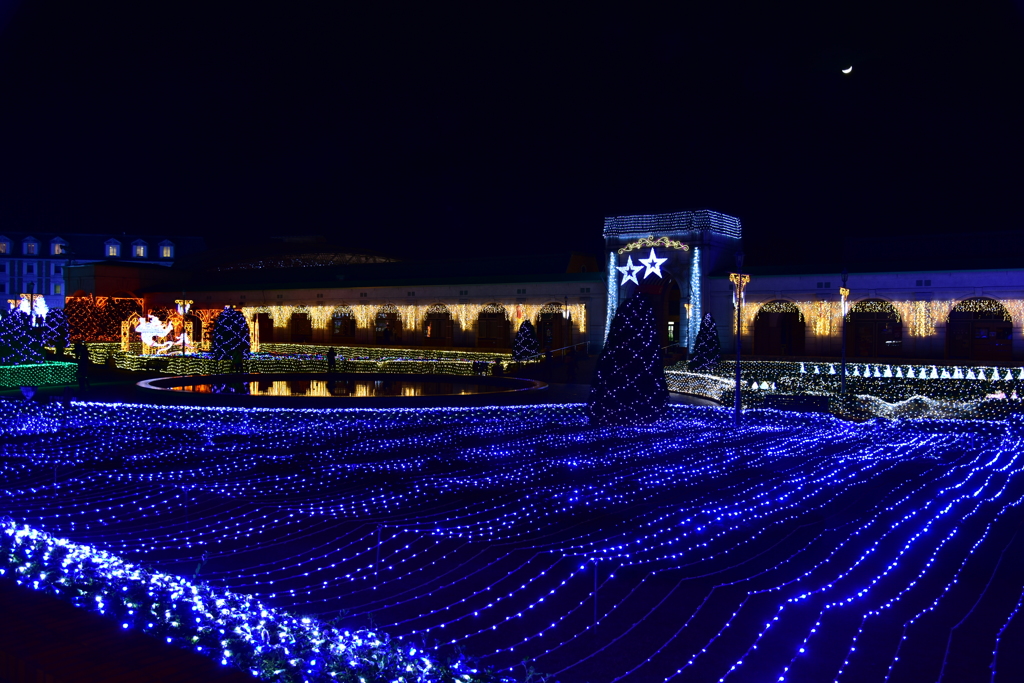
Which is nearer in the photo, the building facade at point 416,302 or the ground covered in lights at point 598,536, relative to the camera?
the ground covered in lights at point 598,536

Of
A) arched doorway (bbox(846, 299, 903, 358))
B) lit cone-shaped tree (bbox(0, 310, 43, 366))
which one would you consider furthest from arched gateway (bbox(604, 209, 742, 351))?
lit cone-shaped tree (bbox(0, 310, 43, 366))

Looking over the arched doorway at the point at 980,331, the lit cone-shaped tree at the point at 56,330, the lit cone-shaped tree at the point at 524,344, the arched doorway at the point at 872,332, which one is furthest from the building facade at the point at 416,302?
the arched doorway at the point at 980,331

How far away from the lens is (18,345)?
28828 mm

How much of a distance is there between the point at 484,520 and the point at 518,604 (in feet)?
8.67

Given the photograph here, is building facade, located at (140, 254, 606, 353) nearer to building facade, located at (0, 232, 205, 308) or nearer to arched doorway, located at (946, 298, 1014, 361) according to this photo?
arched doorway, located at (946, 298, 1014, 361)

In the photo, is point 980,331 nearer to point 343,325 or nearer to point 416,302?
point 416,302

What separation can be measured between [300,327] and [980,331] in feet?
124

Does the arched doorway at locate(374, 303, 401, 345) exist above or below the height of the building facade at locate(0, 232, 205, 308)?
below

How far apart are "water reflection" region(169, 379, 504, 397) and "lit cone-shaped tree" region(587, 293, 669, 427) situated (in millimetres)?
9539

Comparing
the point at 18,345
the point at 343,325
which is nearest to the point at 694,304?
the point at 343,325

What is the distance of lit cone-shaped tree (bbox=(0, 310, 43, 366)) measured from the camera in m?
28.6

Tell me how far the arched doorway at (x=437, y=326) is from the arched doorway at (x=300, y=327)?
933 centimetres

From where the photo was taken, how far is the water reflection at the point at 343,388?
26.6 m

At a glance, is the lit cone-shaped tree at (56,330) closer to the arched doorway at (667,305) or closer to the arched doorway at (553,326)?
the arched doorway at (553,326)
